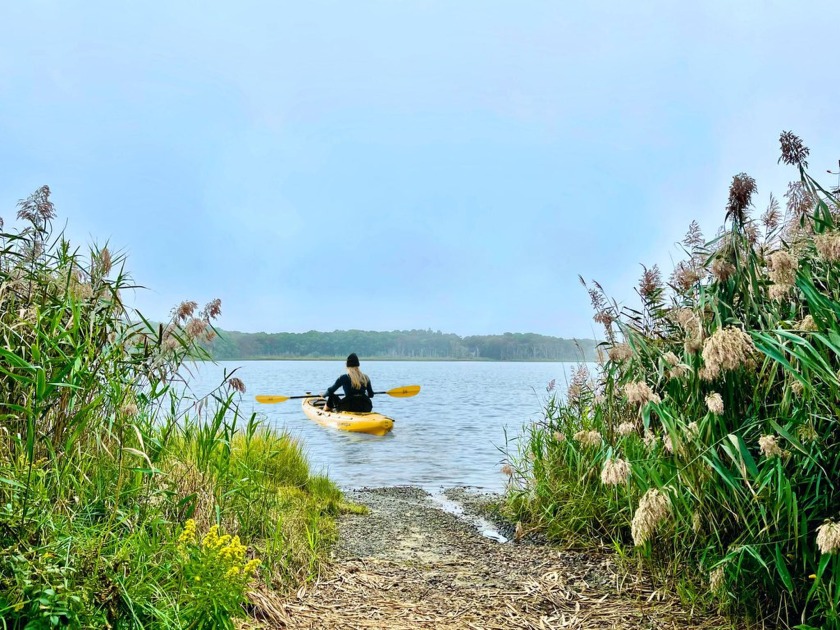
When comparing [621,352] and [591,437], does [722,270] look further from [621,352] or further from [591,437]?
[591,437]

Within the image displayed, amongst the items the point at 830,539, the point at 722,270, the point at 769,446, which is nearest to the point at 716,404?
the point at 769,446

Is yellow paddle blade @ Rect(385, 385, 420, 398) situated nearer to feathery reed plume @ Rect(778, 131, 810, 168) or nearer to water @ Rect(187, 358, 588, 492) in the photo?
water @ Rect(187, 358, 588, 492)

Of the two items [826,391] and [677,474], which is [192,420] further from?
[826,391]

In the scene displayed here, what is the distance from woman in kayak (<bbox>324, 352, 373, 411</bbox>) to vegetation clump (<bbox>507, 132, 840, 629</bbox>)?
11.7m

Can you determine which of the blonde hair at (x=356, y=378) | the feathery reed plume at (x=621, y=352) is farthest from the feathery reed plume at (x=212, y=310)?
the blonde hair at (x=356, y=378)

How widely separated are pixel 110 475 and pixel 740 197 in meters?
3.69

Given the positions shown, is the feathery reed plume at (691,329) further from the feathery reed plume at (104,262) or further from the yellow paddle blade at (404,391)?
the yellow paddle blade at (404,391)

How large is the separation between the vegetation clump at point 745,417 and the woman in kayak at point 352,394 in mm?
11705

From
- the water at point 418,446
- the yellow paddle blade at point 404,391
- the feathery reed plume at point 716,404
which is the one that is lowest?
the water at point 418,446

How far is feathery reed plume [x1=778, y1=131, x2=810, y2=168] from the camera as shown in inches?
131

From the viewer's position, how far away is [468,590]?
3.99 meters

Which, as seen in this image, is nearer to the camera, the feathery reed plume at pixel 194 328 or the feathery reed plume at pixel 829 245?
the feathery reed plume at pixel 829 245

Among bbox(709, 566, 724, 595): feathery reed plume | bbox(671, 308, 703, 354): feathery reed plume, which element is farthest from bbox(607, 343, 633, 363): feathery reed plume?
bbox(709, 566, 724, 595): feathery reed plume

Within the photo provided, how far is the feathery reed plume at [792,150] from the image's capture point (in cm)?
334
